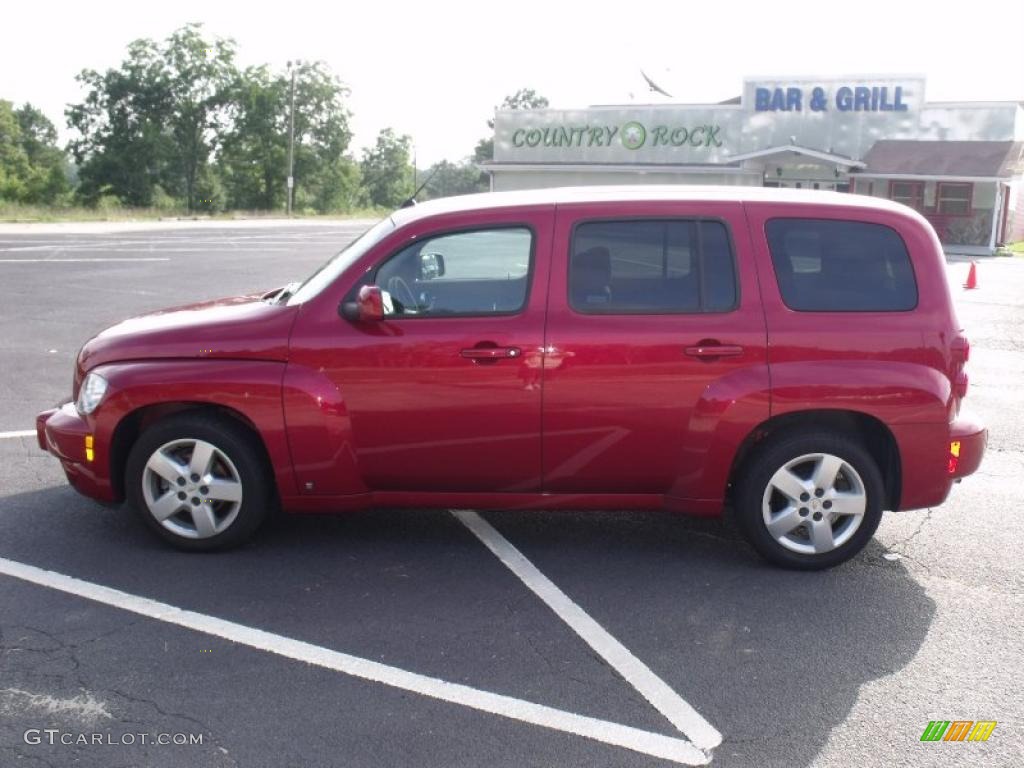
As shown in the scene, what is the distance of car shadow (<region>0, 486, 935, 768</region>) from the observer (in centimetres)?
413

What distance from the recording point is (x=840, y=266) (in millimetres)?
5383

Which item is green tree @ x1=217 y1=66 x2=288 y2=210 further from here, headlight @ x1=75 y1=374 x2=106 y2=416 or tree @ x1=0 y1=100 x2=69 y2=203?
headlight @ x1=75 y1=374 x2=106 y2=416

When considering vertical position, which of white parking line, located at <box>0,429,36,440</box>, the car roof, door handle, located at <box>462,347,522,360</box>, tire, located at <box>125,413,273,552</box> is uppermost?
the car roof

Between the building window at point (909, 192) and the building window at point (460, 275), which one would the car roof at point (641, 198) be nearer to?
the building window at point (460, 275)

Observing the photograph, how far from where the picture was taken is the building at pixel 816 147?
3688 cm

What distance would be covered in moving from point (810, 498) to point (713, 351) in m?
0.87

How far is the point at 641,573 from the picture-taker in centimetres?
538

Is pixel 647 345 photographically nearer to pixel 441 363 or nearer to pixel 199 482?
pixel 441 363

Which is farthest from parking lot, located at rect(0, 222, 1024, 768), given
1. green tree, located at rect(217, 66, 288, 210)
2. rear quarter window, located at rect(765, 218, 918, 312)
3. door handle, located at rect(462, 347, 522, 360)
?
green tree, located at rect(217, 66, 288, 210)

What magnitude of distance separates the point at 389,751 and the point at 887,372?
297cm

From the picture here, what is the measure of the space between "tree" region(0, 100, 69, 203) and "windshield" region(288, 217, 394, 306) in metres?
69.1

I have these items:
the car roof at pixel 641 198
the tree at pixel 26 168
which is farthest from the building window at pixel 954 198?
the tree at pixel 26 168

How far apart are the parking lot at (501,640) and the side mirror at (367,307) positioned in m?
1.21

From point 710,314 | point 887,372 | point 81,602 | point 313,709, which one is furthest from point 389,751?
point 887,372
